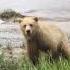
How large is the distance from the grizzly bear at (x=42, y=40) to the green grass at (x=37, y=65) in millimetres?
303

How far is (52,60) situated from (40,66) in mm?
420

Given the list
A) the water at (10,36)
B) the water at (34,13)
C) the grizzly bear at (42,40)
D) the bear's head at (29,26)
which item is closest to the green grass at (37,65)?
the grizzly bear at (42,40)

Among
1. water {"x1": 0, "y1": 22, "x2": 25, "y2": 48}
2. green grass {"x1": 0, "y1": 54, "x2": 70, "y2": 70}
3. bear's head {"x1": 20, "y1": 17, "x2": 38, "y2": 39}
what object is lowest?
green grass {"x1": 0, "y1": 54, "x2": 70, "y2": 70}

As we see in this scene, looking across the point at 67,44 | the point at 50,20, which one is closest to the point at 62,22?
the point at 50,20

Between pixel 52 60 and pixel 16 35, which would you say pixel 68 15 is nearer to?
pixel 16 35

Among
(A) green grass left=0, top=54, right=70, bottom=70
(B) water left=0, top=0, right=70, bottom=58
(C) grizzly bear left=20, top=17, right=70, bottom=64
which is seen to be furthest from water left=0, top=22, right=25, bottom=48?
(A) green grass left=0, top=54, right=70, bottom=70

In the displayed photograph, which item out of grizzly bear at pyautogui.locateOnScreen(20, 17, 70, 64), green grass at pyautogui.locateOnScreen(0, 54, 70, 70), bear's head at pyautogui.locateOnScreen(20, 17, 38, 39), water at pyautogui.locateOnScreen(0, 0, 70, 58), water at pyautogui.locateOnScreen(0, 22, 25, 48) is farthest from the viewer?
water at pyautogui.locateOnScreen(0, 0, 70, 58)

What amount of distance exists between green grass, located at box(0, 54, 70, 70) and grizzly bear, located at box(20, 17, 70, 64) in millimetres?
303

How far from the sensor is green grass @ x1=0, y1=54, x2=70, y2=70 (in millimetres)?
7445

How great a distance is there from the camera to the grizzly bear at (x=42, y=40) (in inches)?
333

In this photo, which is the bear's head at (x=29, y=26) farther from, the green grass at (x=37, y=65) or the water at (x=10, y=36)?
the green grass at (x=37, y=65)

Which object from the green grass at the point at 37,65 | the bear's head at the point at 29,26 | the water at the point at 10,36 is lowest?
the green grass at the point at 37,65

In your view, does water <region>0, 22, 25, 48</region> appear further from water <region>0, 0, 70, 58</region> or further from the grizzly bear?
the grizzly bear

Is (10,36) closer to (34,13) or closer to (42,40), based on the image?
(42,40)
